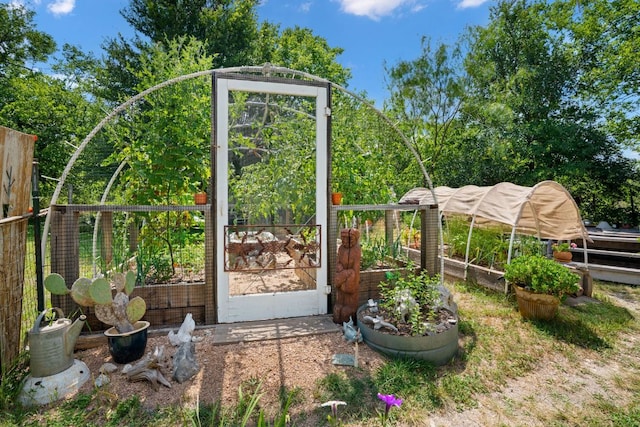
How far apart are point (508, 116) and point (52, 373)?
12.6 meters

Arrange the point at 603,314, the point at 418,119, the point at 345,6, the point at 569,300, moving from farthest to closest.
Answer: the point at 418,119 → the point at 345,6 → the point at 569,300 → the point at 603,314

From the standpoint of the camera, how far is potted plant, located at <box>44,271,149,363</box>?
2.44 metres

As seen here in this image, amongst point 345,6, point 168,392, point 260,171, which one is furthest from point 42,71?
point 168,392

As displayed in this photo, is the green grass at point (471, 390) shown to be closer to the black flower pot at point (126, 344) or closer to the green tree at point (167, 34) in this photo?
the black flower pot at point (126, 344)

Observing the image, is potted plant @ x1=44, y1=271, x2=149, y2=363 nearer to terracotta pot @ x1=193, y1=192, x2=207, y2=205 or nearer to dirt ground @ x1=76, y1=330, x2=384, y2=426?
dirt ground @ x1=76, y1=330, x2=384, y2=426

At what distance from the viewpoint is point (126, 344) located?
99.0 inches

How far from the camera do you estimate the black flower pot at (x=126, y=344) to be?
2496mm

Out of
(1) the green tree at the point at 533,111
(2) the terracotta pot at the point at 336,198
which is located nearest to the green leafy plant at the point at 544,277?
(2) the terracotta pot at the point at 336,198

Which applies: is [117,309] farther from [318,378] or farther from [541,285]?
[541,285]

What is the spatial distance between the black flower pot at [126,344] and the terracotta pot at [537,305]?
3.89 metres

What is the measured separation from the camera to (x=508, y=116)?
10836mm

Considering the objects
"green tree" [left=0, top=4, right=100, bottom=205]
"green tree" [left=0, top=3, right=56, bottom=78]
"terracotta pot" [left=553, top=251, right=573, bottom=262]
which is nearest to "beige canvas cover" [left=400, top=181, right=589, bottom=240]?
"terracotta pot" [left=553, top=251, right=573, bottom=262]

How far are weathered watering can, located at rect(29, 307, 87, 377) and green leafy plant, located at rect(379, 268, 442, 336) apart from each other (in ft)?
8.34

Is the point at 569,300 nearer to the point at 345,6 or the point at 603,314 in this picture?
the point at 603,314
